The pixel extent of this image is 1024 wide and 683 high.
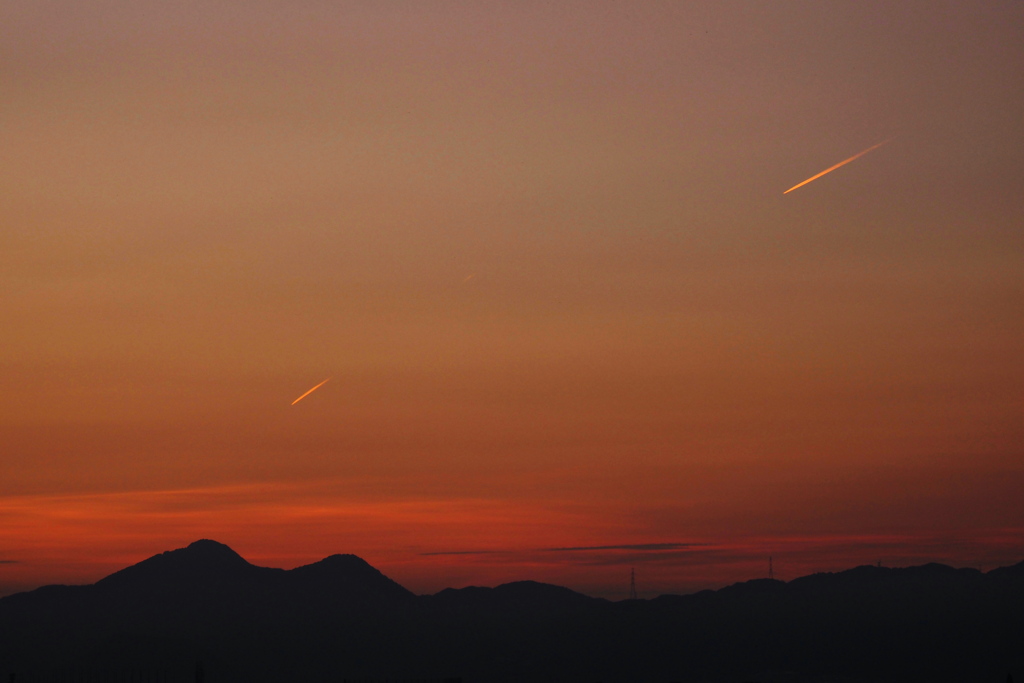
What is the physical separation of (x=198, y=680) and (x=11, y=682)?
11174 mm

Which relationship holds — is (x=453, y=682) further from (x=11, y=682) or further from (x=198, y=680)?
(x=11, y=682)

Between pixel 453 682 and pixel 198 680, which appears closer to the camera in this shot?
pixel 453 682

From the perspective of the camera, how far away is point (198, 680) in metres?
75.4

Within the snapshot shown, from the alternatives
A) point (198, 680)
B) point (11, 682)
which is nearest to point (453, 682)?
point (198, 680)

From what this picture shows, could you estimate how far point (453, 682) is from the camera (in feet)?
230

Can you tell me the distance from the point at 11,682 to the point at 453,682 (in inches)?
1084

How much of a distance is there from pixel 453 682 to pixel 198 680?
17434 mm

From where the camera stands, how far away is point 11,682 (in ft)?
239
